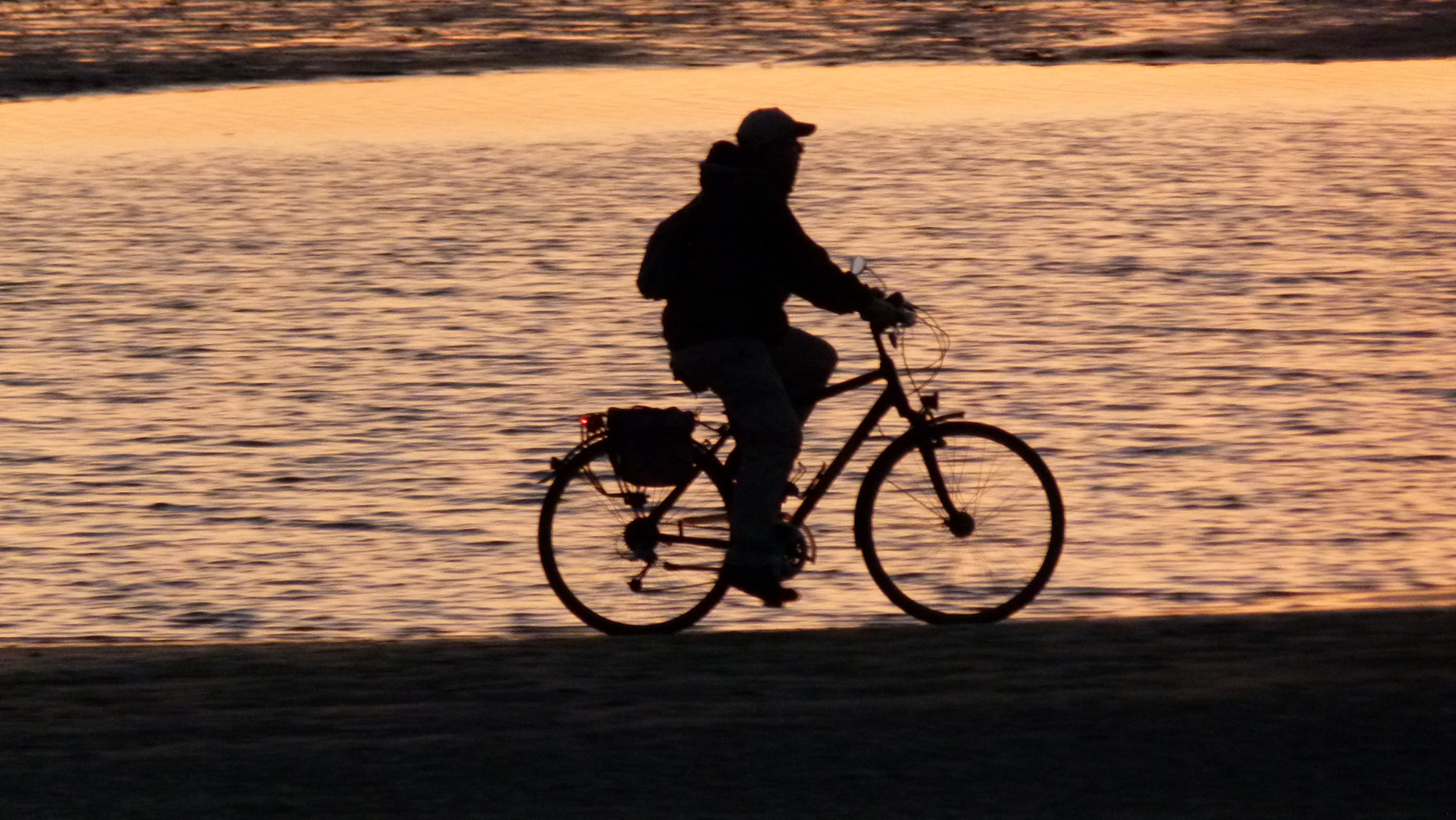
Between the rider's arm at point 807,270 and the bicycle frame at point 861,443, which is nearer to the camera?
the rider's arm at point 807,270

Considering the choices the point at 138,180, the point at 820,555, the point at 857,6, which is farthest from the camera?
the point at 857,6

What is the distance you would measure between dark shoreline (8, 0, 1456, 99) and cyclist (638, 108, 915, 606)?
17244 mm

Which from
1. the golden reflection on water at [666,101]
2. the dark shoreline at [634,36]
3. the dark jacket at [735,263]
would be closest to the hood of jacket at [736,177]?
the dark jacket at [735,263]

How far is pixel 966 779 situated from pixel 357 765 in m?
1.41

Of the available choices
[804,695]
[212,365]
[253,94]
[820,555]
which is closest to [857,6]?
[253,94]

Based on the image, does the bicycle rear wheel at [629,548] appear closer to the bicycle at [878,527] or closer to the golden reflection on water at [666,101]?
the bicycle at [878,527]

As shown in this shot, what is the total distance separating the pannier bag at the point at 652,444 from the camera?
714 cm

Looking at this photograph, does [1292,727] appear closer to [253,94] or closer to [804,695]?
[804,695]

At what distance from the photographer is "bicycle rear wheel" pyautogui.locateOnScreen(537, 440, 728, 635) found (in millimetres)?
7266

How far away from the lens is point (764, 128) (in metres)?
6.79

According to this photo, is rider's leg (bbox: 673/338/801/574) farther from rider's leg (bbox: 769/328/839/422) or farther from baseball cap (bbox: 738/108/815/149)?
baseball cap (bbox: 738/108/815/149)

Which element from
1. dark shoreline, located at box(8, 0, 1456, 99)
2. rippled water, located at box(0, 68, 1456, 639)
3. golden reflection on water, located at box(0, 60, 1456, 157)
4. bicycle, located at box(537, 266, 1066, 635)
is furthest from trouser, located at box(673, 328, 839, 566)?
dark shoreline, located at box(8, 0, 1456, 99)

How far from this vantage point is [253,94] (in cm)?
2278

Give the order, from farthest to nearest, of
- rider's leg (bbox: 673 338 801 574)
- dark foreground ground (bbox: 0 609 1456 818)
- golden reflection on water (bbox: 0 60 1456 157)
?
1. golden reflection on water (bbox: 0 60 1456 157)
2. rider's leg (bbox: 673 338 801 574)
3. dark foreground ground (bbox: 0 609 1456 818)
